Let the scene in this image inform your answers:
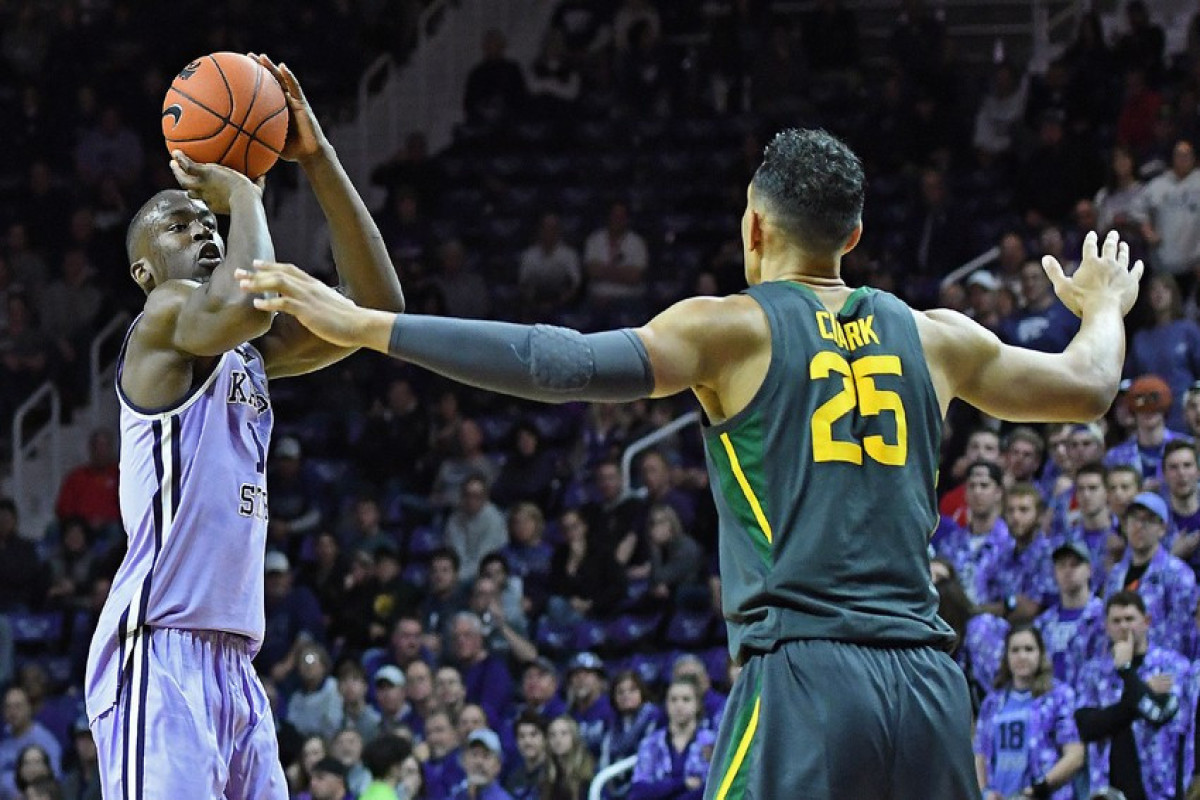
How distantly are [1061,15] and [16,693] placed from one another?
37.3 feet

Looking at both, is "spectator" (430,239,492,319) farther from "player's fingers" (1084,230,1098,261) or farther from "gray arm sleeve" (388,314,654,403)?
"gray arm sleeve" (388,314,654,403)

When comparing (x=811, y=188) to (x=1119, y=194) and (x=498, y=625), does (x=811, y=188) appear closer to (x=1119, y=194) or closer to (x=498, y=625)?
(x=498, y=625)

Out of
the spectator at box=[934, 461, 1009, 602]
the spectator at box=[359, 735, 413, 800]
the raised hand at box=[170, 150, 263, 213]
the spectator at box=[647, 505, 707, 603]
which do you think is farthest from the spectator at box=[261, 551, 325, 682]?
the raised hand at box=[170, 150, 263, 213]

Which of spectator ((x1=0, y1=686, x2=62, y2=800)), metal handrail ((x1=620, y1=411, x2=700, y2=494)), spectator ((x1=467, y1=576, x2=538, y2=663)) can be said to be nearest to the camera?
spectator ((x1=0, y1=686, x2=62, y2=800))

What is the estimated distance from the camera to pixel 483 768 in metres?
11.3

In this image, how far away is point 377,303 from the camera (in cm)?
570

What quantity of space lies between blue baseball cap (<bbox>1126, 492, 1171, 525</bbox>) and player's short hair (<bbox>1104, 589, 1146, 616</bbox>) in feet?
1.81

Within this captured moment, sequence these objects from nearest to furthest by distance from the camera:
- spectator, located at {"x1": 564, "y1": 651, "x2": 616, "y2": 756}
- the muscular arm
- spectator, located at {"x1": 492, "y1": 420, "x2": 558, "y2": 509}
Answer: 1. the muscular arm
2. spectator, located at {"x1": 564, "y1": 651, "x2": 616, "y2": 756}
3. spectator, located at {"x1": 492, "y1": 420, "x2": 558, "y2": 509}

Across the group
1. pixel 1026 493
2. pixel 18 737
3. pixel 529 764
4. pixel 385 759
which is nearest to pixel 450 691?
pixel 529 764

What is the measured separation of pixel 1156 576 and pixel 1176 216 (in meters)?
4.44

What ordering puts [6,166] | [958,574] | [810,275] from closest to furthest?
1. [810,275]
2. [958,574]
3. [6,166]

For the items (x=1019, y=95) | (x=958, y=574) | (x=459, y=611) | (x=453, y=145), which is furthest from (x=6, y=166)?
(x=958, y=574)

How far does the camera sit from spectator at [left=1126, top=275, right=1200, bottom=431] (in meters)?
11.9

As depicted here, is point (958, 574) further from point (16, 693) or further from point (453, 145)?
point (453, 145)
